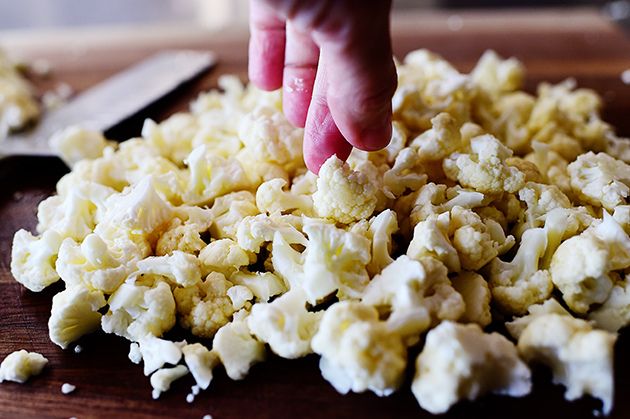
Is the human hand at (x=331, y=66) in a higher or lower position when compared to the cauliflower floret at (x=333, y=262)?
higher

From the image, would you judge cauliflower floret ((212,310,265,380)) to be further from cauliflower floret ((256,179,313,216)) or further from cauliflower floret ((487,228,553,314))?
cauliflower floret ((487,228,553,314))

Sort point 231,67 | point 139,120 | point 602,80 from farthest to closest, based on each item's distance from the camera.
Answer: point 231,67, point 602,80, point 139,120

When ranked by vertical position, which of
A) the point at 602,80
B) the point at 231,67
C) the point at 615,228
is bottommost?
the point at 231,67

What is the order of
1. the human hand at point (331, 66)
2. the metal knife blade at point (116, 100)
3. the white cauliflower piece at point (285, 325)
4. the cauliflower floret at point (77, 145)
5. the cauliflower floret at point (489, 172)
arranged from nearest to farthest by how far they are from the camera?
the human hand at point (331, 66) < the white cauliflower piece at point (285, 325) < the cauliflower floret at point (489, 172) < the cauliflower floret at point (77, 145) < the metal knife blade at point (116, 100)

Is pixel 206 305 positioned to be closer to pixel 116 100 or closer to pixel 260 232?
pixel 260 232

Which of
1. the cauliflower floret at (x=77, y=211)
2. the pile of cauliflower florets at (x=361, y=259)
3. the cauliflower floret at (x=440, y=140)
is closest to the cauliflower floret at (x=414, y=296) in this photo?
the pile of cauliflower florets at (x=361, y=259)

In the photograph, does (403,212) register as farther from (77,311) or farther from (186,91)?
(186,91)

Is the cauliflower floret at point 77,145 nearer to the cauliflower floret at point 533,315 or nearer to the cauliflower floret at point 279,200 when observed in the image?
the cauliflower floret at point 279,200

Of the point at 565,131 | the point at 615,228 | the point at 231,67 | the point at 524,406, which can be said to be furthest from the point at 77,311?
the point at 231,67
